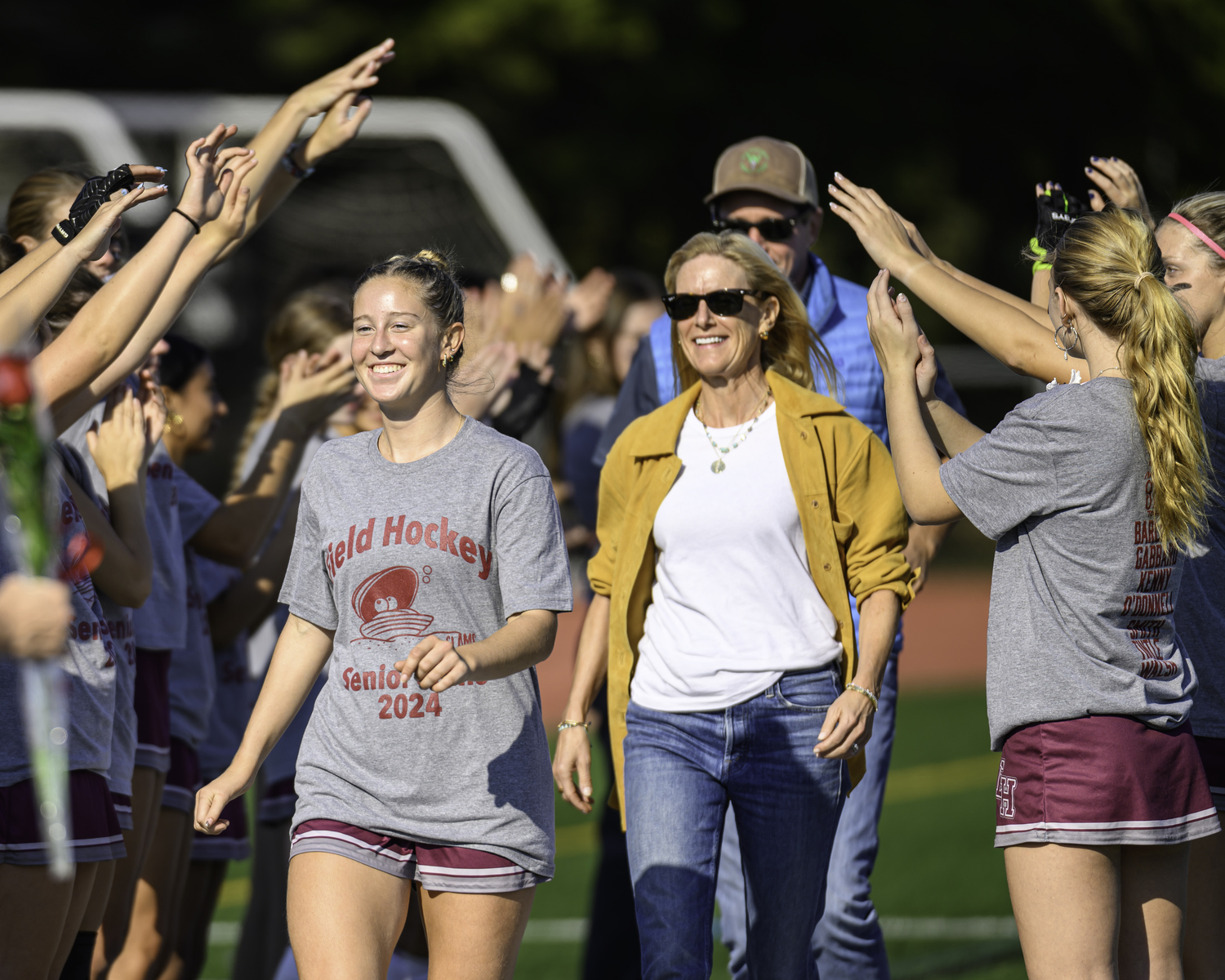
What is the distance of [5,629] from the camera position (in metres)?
2.23

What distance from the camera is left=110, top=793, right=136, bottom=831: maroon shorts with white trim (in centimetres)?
397

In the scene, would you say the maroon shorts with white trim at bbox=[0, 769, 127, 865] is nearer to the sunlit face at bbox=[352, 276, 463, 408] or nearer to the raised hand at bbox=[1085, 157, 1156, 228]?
the sunlit face at bbox=[352, 276, 463, 408]

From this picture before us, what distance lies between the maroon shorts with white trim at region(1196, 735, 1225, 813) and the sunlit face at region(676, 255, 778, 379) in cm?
152

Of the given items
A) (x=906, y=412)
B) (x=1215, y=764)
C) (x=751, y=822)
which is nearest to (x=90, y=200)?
(x=906, y=412)

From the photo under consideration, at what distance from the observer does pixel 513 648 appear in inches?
134

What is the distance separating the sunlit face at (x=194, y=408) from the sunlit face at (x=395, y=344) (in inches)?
59.6

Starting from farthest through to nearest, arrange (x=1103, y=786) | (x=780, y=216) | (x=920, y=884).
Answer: (x=920, y=884), (x=780, y=216), (x=1103, y=786)

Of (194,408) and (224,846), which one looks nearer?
(224,846)

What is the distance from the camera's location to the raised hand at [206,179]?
12.4 feet

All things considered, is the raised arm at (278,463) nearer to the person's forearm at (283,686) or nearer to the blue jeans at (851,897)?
the person's forearm at (283,686)

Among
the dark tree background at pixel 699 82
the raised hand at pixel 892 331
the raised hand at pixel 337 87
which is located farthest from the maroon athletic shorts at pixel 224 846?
the dark tree background at pixel 699 82

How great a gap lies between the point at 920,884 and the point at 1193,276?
15.2 ft

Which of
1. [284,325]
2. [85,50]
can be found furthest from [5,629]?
[85,50]

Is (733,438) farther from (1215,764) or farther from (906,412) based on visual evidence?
(1215,764)
